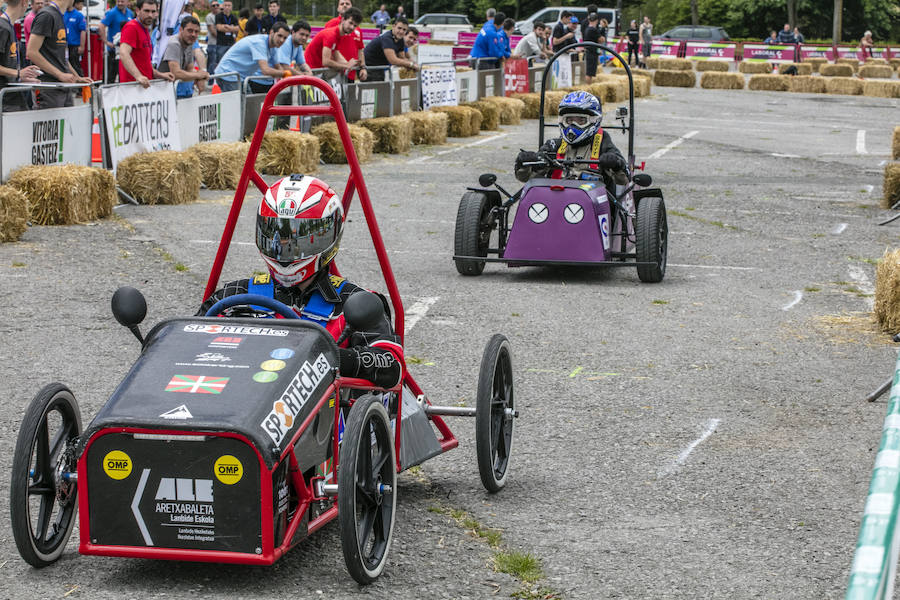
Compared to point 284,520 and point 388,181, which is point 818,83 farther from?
point 284,520

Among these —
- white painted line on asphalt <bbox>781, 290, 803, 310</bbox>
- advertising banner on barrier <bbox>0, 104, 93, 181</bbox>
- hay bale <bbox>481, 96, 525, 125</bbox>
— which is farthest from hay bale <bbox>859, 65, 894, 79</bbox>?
white painted line on asphalt <bbox>781, 290, 803, 310</bbox>

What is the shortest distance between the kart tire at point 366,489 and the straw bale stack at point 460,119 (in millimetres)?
17580

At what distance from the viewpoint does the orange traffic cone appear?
13274 millimetres

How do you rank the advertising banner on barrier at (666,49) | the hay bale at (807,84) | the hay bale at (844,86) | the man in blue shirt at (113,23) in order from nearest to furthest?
the man in blue shirt at (113,23) < the hay bale at (844,86) < the hay bale at (807,84) < the advertising banner on barrier at (666,49)

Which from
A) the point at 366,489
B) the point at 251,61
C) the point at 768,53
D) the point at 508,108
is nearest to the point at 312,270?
the point at 366,489

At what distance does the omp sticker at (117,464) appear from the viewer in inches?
155

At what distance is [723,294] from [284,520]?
6.17m

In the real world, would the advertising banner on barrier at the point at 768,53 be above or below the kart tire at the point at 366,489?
above

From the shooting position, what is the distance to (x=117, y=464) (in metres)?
3.94

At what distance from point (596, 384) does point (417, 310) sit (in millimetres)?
2126

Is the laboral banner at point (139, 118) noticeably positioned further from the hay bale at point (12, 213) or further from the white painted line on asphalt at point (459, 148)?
the white painted line on asphalt at point (459, 148)

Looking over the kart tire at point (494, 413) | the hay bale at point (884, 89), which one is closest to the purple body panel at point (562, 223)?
the kart tire at point (494, 413)

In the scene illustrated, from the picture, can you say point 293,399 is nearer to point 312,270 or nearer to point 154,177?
point 312,270

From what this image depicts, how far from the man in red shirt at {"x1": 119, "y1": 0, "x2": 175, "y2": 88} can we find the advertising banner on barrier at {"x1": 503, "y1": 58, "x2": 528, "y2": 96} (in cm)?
1294
